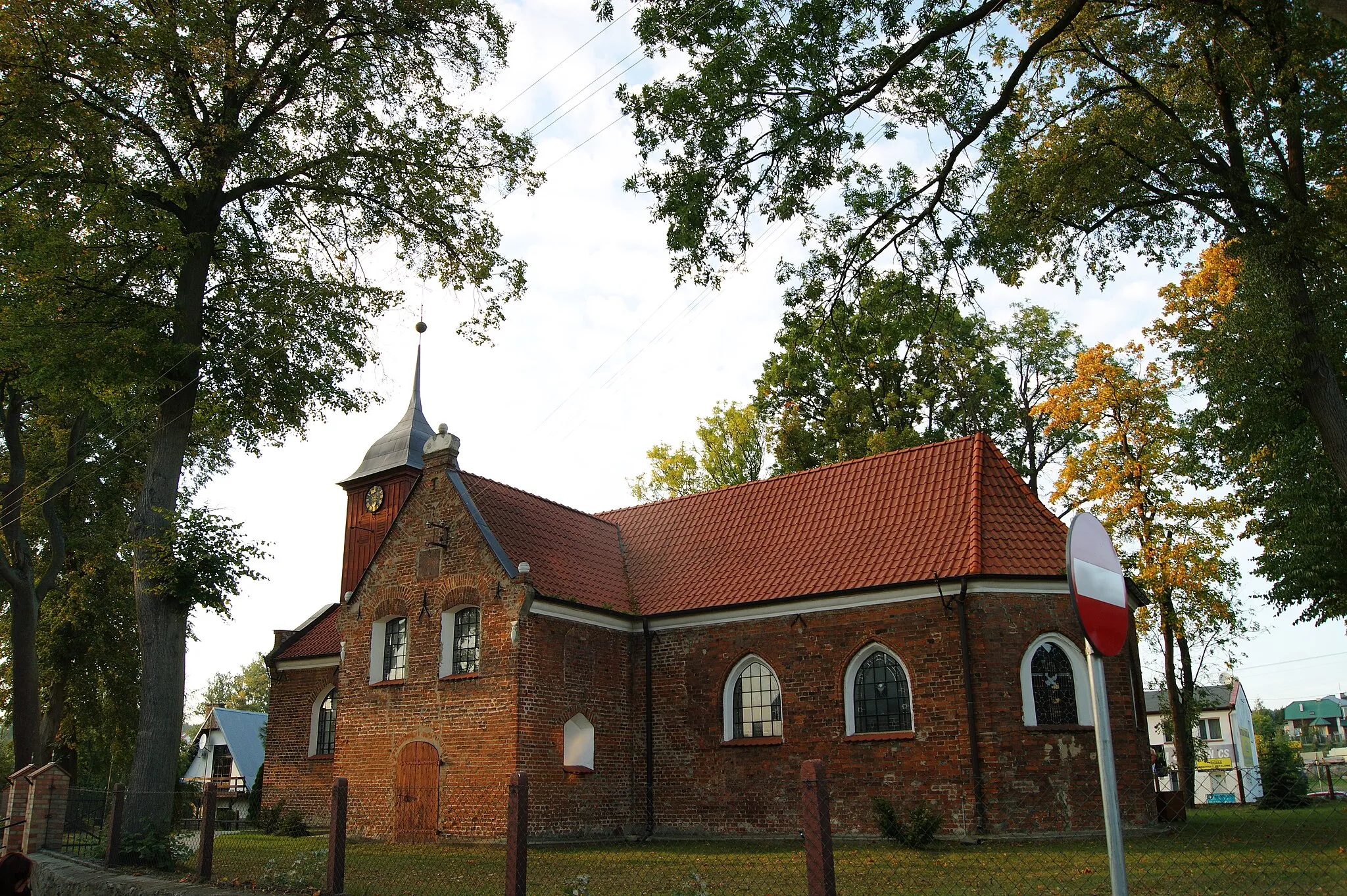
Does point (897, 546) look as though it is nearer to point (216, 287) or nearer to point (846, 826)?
point (846, 826)

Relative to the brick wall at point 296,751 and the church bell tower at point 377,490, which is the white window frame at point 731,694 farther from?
the church bell tower at point 377,490

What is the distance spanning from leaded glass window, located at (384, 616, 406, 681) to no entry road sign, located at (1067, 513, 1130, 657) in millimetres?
17439

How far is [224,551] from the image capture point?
1415cm

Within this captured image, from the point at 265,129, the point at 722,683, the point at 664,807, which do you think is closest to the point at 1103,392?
the point at 722,683

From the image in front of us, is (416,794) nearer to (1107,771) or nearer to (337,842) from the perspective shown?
(337,842)

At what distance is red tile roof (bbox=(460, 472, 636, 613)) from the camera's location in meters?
18.4

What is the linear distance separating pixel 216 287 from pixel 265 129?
2869mm

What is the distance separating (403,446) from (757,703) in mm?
13585

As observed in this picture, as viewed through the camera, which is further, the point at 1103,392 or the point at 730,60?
the point at 1103,392

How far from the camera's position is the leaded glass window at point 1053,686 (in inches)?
599

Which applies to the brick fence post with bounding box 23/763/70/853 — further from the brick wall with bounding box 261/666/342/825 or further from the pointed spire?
A: the pointed spire

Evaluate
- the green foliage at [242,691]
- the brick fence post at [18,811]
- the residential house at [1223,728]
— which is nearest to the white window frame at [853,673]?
the brick fence post at [18,811]

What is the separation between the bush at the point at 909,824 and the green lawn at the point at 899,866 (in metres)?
0.28

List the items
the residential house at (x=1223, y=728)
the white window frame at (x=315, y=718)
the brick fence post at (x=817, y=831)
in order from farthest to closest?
the residential house at (x=1223, y=728)
the white window frame at (x=315, y=718)
the brick fence post at (x=817, y=831)
